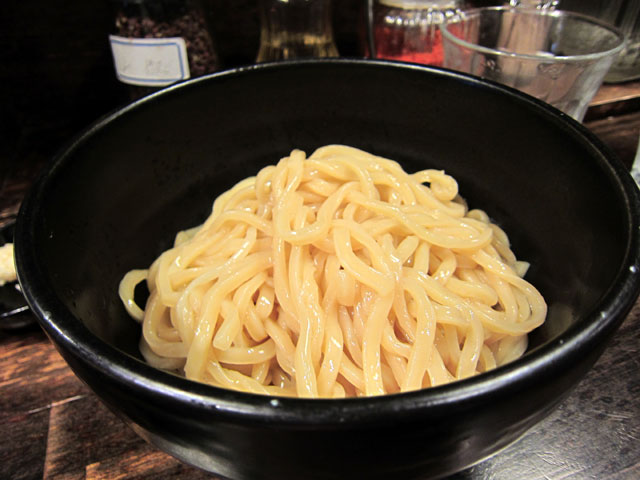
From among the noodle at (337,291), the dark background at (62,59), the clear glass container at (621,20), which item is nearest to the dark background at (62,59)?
the dark background at (62,59)

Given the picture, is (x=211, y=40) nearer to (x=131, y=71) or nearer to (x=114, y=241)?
(x=131, y=71)

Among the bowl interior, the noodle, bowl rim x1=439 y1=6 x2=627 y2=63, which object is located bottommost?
the noodle

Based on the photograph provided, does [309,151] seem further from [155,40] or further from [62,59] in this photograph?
[62,59]

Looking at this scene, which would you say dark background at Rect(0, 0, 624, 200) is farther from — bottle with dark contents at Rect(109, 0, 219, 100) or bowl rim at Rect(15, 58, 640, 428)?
bowl rim at Rect(15, 58, 640, 428)

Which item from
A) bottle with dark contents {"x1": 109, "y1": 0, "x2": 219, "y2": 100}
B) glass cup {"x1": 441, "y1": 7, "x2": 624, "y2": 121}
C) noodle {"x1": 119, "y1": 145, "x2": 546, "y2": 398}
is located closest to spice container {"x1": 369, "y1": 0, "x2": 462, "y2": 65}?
glass cup {"x1": 441, "y1": 7, "x2": 624, "y2": 121}

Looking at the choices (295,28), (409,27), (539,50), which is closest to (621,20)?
(539,50)

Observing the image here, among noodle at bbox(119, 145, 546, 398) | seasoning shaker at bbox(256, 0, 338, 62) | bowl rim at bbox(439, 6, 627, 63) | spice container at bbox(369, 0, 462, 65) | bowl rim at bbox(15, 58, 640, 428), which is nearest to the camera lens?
bowl rim at bbox(15, 58, 640, 428)

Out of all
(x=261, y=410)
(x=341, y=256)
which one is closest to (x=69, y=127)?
(x=341, y=256)

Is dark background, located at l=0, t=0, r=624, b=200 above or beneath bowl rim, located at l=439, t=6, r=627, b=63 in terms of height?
beneath
